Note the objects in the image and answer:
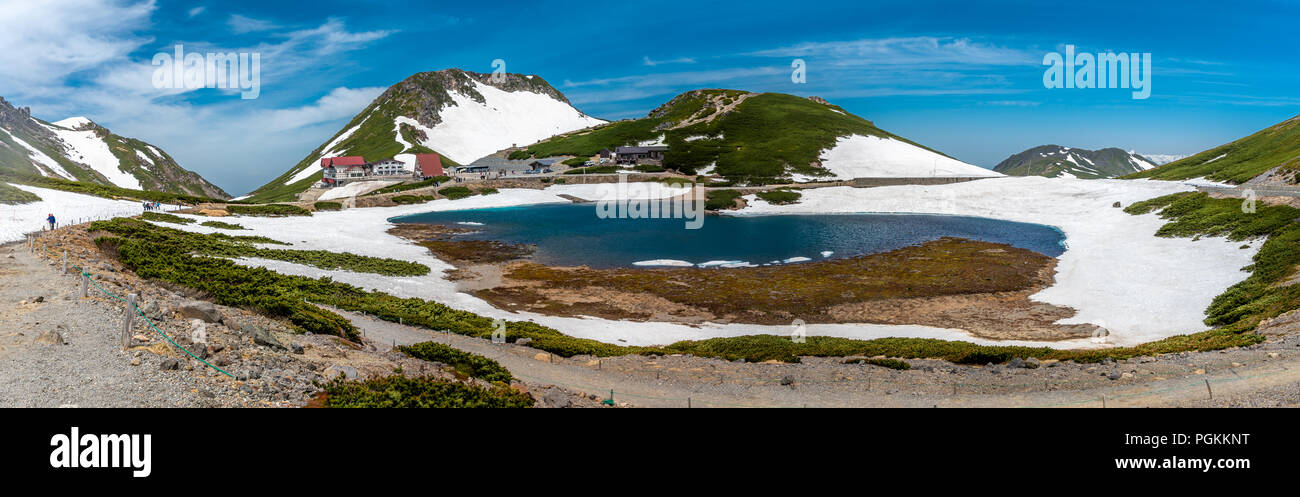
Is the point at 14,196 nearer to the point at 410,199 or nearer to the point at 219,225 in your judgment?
the point at 219,225

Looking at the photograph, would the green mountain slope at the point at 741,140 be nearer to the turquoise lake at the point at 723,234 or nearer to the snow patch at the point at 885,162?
the snow patch at the point at 885,162

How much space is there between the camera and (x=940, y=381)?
18484 millimetres

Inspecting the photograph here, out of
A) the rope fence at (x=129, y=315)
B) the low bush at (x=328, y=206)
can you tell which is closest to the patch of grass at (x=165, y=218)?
the low bush at (x=328, y=206)

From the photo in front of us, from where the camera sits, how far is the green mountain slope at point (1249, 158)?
80.9 meters

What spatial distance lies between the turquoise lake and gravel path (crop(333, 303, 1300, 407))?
30723mm

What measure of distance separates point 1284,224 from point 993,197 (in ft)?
214

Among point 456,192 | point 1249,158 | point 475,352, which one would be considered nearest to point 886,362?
point 475,352

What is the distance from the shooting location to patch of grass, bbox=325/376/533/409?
464 inches

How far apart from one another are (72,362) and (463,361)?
361 inches

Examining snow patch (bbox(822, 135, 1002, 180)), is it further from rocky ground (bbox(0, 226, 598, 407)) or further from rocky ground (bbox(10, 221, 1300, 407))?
rocky ground (bbox(0, 226, 598, 407))

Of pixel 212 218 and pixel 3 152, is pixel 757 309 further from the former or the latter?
pixel 3 152

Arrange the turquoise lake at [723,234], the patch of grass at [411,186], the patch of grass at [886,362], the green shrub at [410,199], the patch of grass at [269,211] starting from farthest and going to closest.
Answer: the patch of grass at [411,186] < the green shrub at [410,199] < the patch of grass at [269,211] < the turquoise lake at [723,234] < the patch of grass at [886,362]

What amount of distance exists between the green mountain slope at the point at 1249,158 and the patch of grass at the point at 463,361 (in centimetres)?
9356
